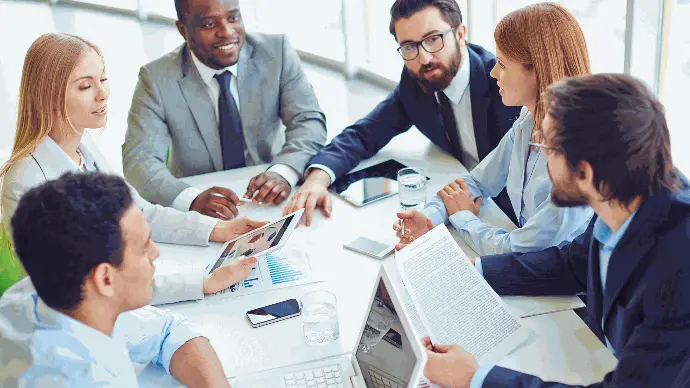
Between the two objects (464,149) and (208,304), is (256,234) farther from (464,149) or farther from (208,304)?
(464,149)

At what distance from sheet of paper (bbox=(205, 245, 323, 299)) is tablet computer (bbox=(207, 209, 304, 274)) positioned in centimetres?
7

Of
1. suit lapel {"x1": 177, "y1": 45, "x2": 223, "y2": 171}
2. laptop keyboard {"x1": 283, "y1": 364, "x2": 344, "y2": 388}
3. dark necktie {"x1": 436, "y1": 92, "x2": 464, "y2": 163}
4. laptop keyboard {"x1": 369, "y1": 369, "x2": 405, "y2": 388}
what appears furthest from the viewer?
suit lapel {"x1": 177, "y1": 45, "x2": 223, "y2": 171}

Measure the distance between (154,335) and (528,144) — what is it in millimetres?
1191

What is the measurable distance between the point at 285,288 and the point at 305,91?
4.48 ft

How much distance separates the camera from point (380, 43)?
6.16 m

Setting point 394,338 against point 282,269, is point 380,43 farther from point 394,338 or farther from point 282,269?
point 394,338

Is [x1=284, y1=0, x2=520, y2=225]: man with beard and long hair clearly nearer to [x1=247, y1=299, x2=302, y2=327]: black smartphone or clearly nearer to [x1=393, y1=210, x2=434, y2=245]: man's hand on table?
[x1=393, y1=210, x2=434, y2=245]: man's hand on table

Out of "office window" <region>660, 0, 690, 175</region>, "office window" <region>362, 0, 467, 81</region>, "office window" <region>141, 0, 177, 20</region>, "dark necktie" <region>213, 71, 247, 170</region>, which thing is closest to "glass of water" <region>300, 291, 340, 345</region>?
"dark necktie" <region>213, 71, 247, 170</region>

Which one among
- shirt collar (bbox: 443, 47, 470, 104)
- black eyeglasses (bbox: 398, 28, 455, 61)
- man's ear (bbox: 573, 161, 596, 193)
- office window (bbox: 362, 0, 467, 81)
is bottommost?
office window (bbox: 362, 0, 467, 81)

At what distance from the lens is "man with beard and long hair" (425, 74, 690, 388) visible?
1.41 meters

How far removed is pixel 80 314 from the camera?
141cm

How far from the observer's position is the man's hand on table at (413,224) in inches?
90.3

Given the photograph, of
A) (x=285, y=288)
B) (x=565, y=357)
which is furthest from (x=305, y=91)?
(x=565, y=357)

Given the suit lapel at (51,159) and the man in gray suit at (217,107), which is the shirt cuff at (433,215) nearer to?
the man in gray suit at (217,107)
